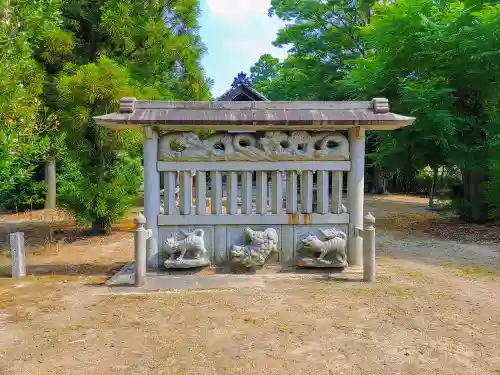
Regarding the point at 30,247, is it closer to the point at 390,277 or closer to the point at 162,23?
the point at 162,23

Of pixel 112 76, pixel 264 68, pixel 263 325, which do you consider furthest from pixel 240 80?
pixel 264 68

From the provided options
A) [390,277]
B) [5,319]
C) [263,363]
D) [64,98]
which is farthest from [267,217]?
[64,98]

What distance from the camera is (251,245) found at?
5848 millimetres

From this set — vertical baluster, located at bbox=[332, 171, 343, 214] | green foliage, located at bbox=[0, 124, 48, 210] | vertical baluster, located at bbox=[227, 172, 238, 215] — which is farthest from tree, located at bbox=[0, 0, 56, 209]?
vertical baluster, located at bbox=[332, 171, 343, 214]

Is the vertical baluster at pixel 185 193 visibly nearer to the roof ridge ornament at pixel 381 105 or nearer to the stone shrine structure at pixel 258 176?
the stone shrine structure at pixel 258 176

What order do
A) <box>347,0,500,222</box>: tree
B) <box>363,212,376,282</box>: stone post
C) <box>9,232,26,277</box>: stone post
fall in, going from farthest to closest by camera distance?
<box>347,0,500,222</box>: tree → <box>9,232,26,277</box>: stone post → <box>363,212,376,282</box>: stone post

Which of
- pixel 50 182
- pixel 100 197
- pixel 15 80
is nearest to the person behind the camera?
pixel 15 80

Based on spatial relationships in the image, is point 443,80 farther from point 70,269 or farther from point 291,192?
point 70,269

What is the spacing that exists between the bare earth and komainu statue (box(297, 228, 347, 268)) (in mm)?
325

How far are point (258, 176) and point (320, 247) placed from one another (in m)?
1.39

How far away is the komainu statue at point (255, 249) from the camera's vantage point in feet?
19.0

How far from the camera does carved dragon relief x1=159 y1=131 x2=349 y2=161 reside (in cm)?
584

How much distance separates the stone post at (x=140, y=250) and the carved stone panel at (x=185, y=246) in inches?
16.9

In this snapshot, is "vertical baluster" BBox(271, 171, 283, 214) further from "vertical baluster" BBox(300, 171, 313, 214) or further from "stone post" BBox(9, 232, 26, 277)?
"stone post" BBox(9, 232, 26, 277)
